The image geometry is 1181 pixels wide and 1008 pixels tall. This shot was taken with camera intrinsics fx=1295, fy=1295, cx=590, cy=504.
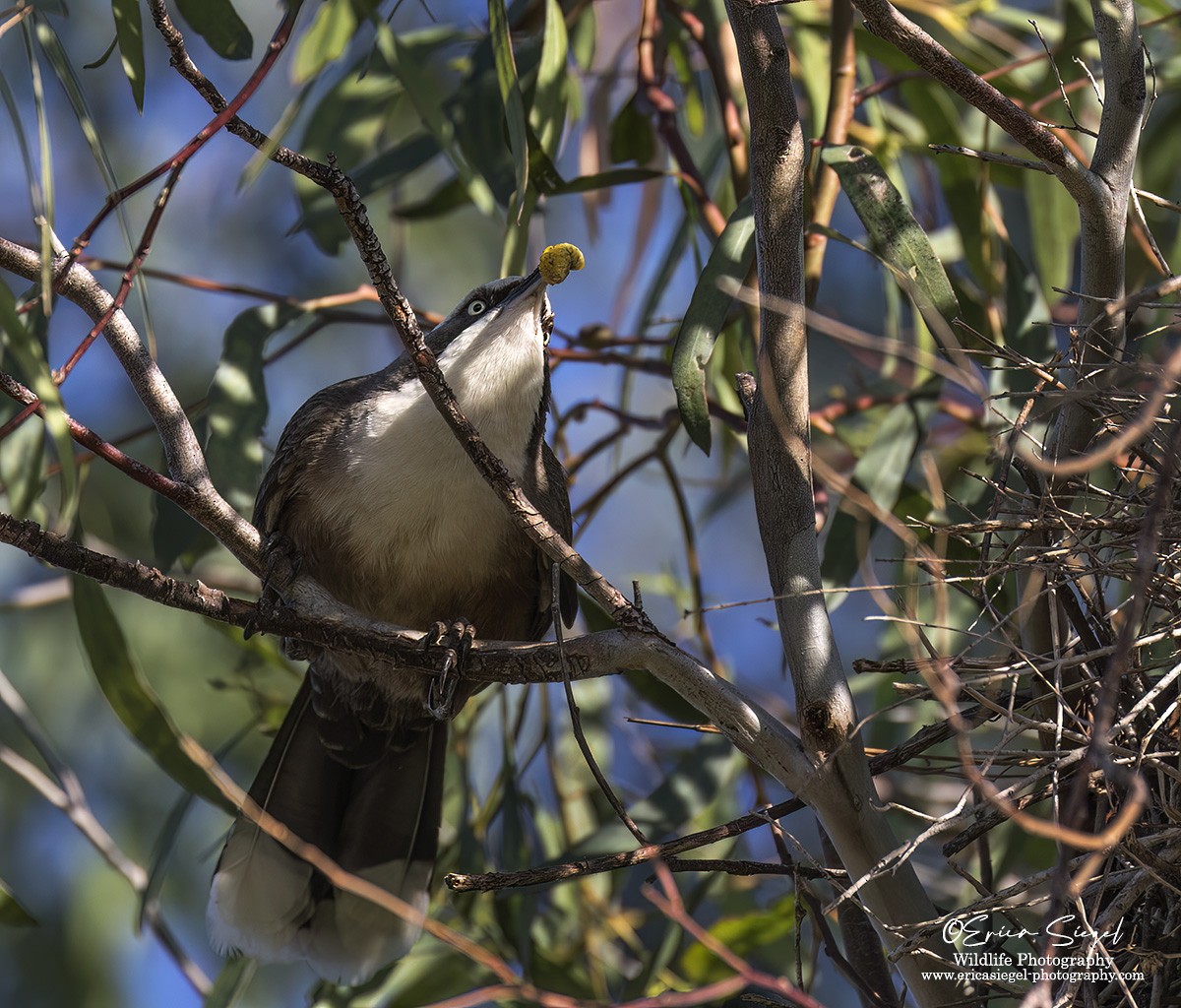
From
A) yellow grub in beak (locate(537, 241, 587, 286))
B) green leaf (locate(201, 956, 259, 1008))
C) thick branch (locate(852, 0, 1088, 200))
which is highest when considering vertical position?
yellow grub in beak (locate(537, 241, 587, 286))

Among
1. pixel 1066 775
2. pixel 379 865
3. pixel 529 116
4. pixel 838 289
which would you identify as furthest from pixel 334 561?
pixel 838 289

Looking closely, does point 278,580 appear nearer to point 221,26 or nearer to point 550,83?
point 221,26

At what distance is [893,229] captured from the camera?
8.41 feet

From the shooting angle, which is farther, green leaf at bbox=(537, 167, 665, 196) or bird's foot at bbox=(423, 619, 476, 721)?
green leaf at bbox=(537, 167, 665, 196)

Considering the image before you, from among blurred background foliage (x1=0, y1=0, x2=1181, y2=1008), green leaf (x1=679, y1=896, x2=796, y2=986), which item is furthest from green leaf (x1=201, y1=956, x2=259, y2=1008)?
green leaf (x1=679, y1=896, x2=796, y2=986)

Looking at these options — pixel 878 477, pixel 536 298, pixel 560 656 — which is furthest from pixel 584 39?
pixel 560 656

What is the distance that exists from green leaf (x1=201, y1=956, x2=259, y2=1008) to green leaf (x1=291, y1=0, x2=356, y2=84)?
93.7 inches

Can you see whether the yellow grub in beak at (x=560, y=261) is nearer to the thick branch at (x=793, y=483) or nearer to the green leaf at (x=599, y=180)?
the green leaf at (x=599, y=180)

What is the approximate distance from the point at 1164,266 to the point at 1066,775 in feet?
3.16

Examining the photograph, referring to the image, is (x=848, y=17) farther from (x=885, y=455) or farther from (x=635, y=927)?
(x=635, y=927)

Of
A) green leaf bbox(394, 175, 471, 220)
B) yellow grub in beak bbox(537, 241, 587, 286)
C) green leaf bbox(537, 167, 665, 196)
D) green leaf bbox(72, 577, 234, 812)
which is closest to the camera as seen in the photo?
green leaf bbox(72, 577, 234, 812)

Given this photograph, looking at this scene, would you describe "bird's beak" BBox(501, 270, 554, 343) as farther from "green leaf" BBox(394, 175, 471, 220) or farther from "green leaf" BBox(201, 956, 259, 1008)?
"green leaf" BBox(201, 956, 259, 1008)

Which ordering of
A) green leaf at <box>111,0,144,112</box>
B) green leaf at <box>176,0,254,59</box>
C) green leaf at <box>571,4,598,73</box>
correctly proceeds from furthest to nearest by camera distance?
green leaf at <box>571,4,598,73</box>
green leaf at <box>176,0,254,59</box>
green leaf at <box>111,0,144,112</box>

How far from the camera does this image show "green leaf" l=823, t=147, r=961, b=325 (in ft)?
8.16
